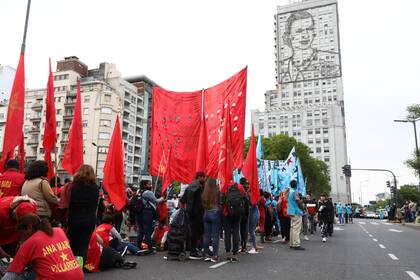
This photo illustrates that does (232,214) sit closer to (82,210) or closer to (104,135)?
(82,210)

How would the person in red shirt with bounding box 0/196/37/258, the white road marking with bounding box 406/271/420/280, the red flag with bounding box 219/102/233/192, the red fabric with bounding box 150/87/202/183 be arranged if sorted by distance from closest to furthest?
the person in red shirt with bounding box 0/196/37/258 → the white road marking with bounding box 406/271/420/280 → the red flag with bounding box 219/102/233/192 → the red fabric with bounding box 150/87/202/183

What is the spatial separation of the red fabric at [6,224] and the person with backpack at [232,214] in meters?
4.65

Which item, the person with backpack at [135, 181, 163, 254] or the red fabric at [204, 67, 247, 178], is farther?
the red fabric at [204, 67, 247, 178]

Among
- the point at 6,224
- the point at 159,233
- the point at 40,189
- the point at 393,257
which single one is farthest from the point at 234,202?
the point at 6,224

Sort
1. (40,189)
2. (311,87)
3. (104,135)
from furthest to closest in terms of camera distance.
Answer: (311,87) < (104,135) < (40,189)

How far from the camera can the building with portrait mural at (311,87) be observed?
112m

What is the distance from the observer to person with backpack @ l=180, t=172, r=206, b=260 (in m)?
8.69

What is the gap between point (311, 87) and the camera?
397ft

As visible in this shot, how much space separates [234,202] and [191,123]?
3.23 meters

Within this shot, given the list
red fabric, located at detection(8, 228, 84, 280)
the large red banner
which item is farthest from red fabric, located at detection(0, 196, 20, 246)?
the large red banner

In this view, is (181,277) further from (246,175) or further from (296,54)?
(296,54)

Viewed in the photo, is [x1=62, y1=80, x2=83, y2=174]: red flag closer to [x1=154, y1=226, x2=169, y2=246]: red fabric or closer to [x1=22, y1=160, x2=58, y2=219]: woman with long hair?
[x1=22, y1=160, x2=58, y2=219]: woman with long hair

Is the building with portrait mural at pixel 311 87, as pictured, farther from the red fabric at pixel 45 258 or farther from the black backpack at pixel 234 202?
the red fabric at pixel 45 258

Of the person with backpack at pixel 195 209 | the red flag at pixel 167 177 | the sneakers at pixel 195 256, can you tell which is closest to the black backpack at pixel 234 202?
the person with backpack at pixel 195 209
